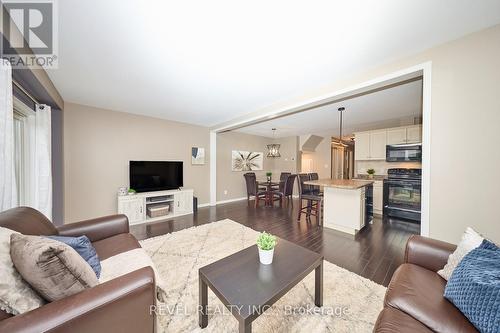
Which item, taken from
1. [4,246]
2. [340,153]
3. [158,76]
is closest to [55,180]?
[158,76]

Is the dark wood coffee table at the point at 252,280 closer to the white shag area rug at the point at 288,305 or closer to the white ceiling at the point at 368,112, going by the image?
the white shag area rug at the point at 288,305

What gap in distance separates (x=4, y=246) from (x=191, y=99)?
108 inches

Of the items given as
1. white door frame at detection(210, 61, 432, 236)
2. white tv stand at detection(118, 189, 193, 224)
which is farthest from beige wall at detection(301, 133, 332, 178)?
white tv stand at detection(118, 189, 193, 224)

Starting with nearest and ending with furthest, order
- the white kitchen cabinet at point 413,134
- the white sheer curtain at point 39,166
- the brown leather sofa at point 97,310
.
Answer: the brown leather sofa at point 97,310
the white sheer curtain at point 39,166
the white kitchen cabinet at point 413,134

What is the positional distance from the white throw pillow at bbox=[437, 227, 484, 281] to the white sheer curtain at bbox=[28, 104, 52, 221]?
438 centimetres

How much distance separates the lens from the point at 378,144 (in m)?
4.59

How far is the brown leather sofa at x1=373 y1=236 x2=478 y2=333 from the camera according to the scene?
0.88 m

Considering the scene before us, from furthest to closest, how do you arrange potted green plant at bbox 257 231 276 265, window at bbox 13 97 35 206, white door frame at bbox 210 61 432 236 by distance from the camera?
window at bbox 13 97 35 206 < white door frame at bbox 210 61 432 236 < potted green plant at bbox 257 231 276 265

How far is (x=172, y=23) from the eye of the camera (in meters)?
1.47

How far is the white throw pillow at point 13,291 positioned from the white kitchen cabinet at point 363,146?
5830 millimetres

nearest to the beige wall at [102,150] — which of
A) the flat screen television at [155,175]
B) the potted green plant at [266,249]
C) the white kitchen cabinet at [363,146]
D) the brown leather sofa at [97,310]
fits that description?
the flat screen television at [155,175]

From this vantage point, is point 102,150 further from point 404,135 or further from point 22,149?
point 404,135

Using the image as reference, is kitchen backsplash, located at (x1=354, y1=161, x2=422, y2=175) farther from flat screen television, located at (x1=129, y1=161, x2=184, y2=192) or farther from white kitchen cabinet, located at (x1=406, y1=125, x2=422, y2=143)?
flat screen television, located at (x1=129, y1=161, x2=184, y2=192)

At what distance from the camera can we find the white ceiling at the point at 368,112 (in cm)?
290
